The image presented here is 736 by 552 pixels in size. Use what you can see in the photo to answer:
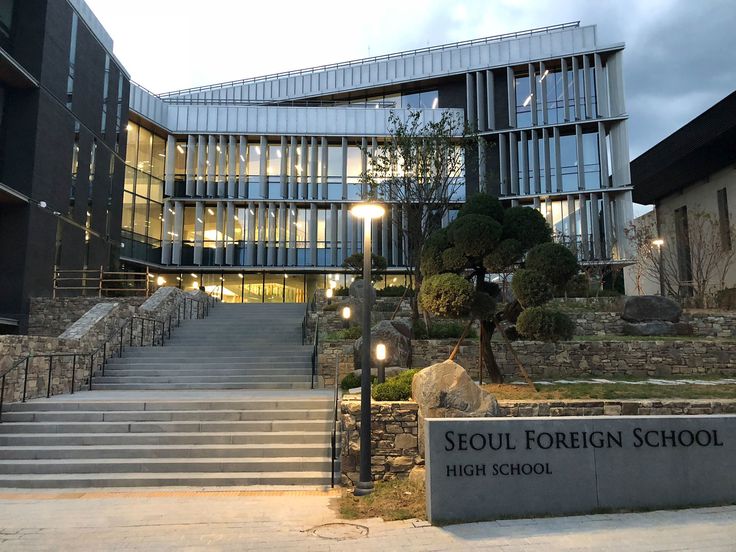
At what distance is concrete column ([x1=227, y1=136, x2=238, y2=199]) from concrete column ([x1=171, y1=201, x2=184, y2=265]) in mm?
2999

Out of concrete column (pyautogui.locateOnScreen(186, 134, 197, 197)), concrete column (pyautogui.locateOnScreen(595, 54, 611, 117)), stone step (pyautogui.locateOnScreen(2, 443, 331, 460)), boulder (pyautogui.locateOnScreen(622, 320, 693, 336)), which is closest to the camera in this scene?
stone step (pyautogui.locateOnScreen(2, 443, 331, 460))

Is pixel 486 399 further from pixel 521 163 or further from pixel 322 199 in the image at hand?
pixel 521 163

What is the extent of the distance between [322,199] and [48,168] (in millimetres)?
14823

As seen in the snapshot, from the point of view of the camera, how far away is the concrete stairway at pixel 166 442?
8523mm

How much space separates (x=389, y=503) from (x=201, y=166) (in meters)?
28.5

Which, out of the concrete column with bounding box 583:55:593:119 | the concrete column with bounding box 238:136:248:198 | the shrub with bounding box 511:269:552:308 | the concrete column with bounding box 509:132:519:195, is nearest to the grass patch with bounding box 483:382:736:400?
the shrub with bounding box 511:269:552:308

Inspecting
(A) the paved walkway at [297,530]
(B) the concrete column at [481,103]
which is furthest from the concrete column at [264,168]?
(A) the paved walkway at [297,530]

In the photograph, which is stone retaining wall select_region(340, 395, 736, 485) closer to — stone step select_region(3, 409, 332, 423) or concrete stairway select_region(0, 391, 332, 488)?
concrete stairway select_region(0, 391, 332, 488)

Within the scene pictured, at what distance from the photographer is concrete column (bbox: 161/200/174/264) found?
31.2 metres

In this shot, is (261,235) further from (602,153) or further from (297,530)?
(297,530)

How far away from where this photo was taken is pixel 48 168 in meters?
21.2

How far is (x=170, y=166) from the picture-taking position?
32.0 metres

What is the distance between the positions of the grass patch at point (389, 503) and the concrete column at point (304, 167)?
2574cm

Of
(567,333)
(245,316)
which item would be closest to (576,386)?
(567,333)
